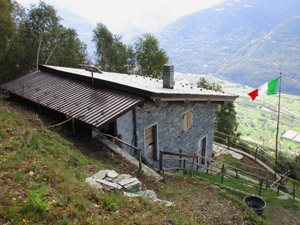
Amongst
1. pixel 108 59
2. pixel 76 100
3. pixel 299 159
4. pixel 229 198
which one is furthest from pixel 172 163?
pixel 108 59

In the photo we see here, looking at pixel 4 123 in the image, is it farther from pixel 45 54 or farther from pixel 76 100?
pixel 45 54

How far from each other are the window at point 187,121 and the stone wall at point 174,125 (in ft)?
0.71

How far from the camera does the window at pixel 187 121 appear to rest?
38.6 feet

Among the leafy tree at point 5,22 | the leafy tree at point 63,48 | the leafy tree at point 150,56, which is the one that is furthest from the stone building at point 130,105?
the leafy tree at point 150,56

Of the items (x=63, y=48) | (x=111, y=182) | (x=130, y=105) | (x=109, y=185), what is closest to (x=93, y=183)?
(x=109, y=185)

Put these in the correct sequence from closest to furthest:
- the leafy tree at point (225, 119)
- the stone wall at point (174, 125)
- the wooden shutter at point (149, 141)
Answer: the stone wall at point (174, 125)
the wooden shutter at point (149, 141)
the leafy tree at point (225, 119)

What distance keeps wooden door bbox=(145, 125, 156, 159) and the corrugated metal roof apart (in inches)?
73.3

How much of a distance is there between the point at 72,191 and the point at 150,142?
585cm

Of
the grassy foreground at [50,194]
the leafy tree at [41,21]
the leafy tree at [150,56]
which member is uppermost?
the leafy tree at [41,21]

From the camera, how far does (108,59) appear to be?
111ft

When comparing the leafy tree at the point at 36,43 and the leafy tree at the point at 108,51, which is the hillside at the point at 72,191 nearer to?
the leafy tree at the point at 36,43

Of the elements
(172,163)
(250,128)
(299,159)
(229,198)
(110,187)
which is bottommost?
(250,128)

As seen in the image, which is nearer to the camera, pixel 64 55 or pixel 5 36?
pixel 5 36

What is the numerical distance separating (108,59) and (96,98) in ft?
85.3
